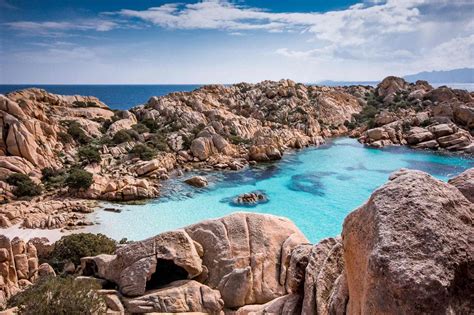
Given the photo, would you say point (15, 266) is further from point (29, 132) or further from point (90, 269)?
point (29, 132)

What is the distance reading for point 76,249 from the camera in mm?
17328

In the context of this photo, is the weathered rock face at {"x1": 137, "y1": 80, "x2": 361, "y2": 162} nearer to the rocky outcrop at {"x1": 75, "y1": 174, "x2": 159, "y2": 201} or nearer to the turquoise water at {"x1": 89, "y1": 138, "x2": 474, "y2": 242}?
Answer: the turquoise water at {"x1": 89, "y1": 138, "x2": 474, "y2": 242}

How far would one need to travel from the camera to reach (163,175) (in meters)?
37.3

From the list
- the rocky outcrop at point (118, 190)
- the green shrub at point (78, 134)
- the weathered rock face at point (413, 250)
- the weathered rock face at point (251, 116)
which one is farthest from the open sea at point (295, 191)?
the weathered rock face at point (413, 250)

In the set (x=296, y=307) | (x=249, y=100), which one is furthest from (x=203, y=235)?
(x=249, y=100)

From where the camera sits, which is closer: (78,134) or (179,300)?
(179,300)

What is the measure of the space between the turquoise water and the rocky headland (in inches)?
418

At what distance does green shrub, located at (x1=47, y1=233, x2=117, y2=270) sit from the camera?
56.0ft

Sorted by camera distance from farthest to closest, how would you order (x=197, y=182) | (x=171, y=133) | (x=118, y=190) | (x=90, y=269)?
1. (x=171, y=133)
2. (x=197, y=182)
3. (x=118, y=190)
4. (x=90, y=269)

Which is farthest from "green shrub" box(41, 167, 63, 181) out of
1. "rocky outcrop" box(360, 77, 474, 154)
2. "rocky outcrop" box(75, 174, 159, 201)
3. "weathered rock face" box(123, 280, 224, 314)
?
"rocky outcrop" box(360, 77, 474, 154)

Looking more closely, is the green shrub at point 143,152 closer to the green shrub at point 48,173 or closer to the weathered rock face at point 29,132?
the weathered rock face at point 29,132

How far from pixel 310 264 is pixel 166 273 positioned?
555cm

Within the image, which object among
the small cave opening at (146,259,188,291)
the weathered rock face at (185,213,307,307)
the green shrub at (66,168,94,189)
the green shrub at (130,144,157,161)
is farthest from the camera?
the green shrub at (130,144,157,161)

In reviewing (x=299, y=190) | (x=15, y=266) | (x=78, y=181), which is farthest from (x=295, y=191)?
(x=15, y=266)
